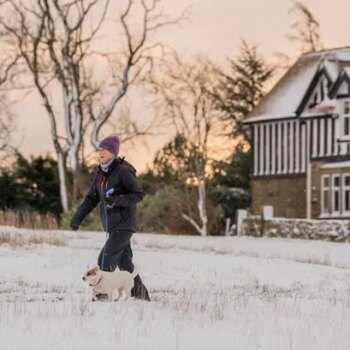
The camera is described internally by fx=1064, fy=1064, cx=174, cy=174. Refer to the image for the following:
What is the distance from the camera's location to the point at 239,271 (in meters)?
19.9

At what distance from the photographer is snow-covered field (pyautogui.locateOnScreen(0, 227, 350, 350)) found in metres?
9.78

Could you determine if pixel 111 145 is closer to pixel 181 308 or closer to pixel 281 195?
pixel 181 308

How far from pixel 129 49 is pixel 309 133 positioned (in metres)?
10.2

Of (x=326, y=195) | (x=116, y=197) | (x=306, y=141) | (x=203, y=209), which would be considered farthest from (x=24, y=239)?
(x=203, y=209)

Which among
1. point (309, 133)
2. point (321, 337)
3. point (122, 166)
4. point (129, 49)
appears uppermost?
point (129, 49)

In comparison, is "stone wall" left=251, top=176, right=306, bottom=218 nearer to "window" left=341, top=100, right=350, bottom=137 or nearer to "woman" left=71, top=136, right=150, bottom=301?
"window" left=341, top=100, right=350, bottom=137

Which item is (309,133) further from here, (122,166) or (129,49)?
(122,166)

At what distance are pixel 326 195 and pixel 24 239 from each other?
23615 mm

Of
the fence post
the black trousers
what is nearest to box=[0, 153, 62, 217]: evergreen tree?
the fence post

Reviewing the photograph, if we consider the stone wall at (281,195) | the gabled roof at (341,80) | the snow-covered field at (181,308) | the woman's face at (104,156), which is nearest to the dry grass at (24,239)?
the snow-covered field at (181,308)

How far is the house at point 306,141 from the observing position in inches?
1811

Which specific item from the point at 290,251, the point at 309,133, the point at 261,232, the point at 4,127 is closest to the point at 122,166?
the point at 290,251

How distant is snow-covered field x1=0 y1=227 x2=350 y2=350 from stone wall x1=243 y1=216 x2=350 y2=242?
2059 centimetres

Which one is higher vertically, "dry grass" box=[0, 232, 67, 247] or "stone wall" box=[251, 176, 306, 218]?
"stone wall" box=[251, 176, 306, 218]
